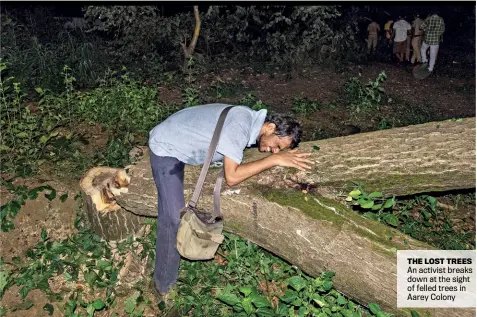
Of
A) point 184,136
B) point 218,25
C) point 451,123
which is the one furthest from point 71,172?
point 218,25

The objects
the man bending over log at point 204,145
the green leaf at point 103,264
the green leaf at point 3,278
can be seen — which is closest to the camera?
the man bending over log at point 204,145

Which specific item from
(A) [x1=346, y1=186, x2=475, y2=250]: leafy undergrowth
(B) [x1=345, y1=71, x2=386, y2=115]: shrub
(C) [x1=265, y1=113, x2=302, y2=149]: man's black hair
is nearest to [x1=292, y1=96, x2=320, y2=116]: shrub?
(B) [x1=345, y1=71, x2=386, y2=115]: shrub

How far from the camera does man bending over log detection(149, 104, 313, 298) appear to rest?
371 cm

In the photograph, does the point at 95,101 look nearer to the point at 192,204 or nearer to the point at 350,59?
the point at 192,204

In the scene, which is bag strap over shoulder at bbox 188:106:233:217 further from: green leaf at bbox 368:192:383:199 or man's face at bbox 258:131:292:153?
green leaf at bbox 368:192:383:199

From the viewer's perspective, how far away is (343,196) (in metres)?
4.05

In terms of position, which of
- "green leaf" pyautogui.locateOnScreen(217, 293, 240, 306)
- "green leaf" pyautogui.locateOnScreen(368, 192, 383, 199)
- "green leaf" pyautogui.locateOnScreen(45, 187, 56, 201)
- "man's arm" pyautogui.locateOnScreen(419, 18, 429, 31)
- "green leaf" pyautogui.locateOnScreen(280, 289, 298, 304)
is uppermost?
"man's arm" pyautogui.locateOnScreen(419, 18, 429, 31)

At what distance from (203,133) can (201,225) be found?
0.79 metres

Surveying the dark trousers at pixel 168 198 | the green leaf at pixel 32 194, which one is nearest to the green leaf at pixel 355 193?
the dark trousers at pixel 168 198

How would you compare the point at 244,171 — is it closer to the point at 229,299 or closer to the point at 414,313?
the point at 229,299

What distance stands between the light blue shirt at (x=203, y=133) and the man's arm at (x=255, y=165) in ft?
0.32

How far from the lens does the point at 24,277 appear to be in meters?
4.43

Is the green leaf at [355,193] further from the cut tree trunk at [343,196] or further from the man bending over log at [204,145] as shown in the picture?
the man bending over log at [204,145]

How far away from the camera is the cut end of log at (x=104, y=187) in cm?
442
